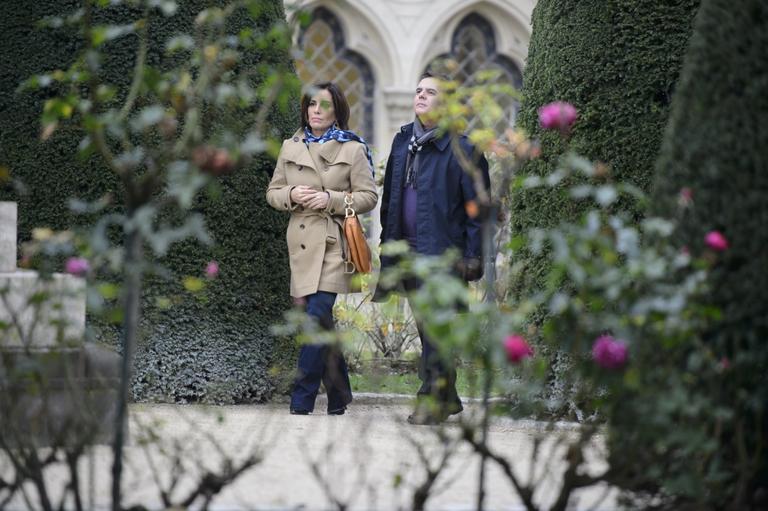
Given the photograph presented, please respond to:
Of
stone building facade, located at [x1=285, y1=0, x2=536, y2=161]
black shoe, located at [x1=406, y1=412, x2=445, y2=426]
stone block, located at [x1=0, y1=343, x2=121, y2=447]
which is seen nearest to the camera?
stone block, located at [x1=0, y1=343, x2=121, y2=447]

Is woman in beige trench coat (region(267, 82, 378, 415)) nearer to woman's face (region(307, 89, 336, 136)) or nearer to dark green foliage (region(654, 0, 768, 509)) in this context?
woman's face (region(307, 89, 336, 136))

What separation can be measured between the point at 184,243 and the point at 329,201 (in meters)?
0.99

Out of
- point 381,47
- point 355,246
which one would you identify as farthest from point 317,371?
point 381,47

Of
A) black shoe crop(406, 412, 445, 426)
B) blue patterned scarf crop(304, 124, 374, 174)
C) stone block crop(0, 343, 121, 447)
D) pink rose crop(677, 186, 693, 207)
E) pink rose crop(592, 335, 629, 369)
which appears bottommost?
black shoe crop(406, 412, 445, 426)

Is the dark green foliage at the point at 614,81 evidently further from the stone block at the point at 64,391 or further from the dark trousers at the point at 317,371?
the stone block at the point at 64,391

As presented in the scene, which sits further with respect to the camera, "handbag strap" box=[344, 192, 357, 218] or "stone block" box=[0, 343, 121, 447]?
"handbag strap" box=[344, 192, 357, 218]

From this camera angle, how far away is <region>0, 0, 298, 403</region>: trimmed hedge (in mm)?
7801

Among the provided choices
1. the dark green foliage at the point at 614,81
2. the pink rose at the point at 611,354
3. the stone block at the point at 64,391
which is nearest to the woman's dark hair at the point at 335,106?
the dark green foliage at the point at 614,81

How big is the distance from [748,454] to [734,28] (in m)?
1.34

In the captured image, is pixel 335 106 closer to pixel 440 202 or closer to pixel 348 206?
pixel 348 206

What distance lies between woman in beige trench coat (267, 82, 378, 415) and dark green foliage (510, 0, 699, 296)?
107cm

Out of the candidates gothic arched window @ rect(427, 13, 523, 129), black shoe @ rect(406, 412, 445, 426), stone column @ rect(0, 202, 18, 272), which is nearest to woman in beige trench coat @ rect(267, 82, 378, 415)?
black shoe @ rect(406, 412, 445, 426)

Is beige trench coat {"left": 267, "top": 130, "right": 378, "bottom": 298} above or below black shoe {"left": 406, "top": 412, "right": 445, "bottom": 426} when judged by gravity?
above

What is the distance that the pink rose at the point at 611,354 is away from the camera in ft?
12.7
